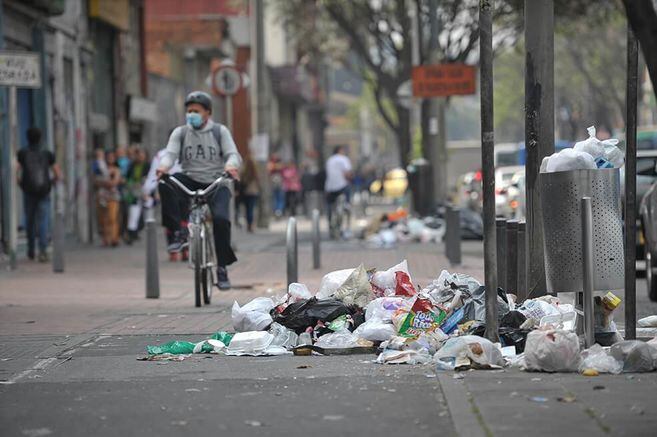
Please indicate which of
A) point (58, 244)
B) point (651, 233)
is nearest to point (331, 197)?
point (58, 244)

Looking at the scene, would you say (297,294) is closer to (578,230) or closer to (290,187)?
(578,230)

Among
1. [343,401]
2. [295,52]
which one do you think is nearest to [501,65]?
[295,52]

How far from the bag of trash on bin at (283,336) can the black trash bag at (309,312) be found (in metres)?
0.08

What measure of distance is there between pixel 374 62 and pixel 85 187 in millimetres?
16954

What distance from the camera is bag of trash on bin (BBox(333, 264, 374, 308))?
10.2 meters

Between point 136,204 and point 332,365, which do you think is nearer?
point 332,365

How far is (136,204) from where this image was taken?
1018 inches

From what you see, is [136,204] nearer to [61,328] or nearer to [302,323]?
[61,328]

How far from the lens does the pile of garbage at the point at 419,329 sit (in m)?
8.20

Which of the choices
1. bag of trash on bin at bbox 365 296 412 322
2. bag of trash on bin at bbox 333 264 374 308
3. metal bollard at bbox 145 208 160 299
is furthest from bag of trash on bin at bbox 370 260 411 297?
metal bollard at bbox 145 208 160 299

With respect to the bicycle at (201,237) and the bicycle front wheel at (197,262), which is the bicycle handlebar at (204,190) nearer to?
the bicycle at (201,237)

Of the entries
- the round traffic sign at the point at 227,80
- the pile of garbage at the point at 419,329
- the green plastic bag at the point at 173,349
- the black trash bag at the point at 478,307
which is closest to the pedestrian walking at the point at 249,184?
the round traffic sign at the point at 227,80

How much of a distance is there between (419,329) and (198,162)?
15.2ft

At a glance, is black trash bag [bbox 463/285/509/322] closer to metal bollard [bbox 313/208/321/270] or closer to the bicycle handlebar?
the bicycle handlebar
